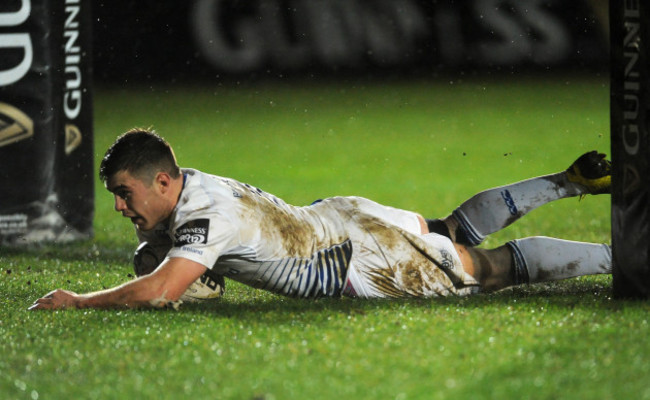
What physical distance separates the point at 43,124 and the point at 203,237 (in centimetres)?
375

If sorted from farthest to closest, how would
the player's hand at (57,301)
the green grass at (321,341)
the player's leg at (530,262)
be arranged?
the player's leg at (530,262)
the player's hand at (57,301)
the green grass at (321,341)

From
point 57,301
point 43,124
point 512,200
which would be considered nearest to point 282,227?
point 57,301

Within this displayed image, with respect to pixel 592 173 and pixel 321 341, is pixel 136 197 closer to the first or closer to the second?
pixel 321 341

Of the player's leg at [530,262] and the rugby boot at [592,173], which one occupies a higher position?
the rugby boot at [592,173]

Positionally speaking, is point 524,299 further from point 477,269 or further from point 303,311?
point 303,311

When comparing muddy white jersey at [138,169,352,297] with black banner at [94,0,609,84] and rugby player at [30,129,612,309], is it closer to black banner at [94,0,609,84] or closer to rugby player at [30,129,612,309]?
rugby player at [30,129,612,309]

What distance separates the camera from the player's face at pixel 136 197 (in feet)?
15.3

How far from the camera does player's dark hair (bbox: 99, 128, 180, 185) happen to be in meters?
4.68

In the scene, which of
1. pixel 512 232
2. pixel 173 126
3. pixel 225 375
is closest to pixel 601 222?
pixel 512 232

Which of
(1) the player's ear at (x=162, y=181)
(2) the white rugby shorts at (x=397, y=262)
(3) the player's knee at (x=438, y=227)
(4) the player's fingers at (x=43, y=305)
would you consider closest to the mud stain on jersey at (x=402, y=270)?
(2) the white rugby shorts at (x=397, y=262)

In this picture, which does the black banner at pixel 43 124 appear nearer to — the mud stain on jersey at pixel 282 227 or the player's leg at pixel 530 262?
the mud stain on jersey at pixel 282 227

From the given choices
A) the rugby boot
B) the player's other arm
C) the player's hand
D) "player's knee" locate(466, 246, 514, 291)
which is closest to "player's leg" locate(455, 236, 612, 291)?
"player's knee" locate(466, 246, 514, 291)

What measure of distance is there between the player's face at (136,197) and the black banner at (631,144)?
207cm

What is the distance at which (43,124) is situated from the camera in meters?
7.84
